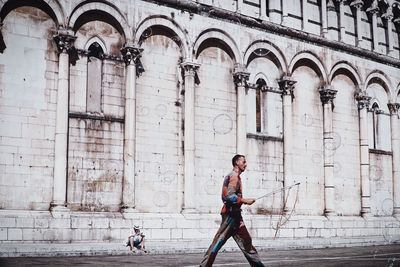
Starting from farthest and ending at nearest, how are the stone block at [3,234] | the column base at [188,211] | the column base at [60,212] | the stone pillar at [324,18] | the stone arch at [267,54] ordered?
the stone pillar at [324,18] → the stone arch at [267,54] → the column base at [188,211] → the column base at [60,212] → the stone block at [3,234]

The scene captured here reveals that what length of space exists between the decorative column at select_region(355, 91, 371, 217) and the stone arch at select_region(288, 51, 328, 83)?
2.58 metres

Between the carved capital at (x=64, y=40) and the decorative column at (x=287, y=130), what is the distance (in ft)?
32.4

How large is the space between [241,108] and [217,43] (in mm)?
2699

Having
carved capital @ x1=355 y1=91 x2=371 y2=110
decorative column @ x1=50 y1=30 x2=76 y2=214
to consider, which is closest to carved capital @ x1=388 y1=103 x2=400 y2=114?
carved capital @ x1=355 y1=91 x2=371 y2=110

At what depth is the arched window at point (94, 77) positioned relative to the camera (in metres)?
21.5

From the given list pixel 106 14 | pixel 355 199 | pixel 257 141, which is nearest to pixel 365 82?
pixel 355 199

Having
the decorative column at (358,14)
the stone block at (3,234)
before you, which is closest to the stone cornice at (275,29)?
the decorative column at (358,14)

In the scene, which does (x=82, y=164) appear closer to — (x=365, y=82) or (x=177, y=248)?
(x=177, y=248)

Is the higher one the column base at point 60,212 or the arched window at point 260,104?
the arched window at point 260,104

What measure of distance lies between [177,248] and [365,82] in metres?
15.1

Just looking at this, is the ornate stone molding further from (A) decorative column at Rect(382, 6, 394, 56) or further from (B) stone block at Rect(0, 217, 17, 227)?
(A) decorative column at Rect(382, 6, 394, 56)

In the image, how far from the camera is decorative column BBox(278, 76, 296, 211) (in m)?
26.4

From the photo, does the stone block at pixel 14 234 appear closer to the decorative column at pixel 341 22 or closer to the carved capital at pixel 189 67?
the carved capital at pixel 189 67

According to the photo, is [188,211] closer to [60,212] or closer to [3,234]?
[60,212]
